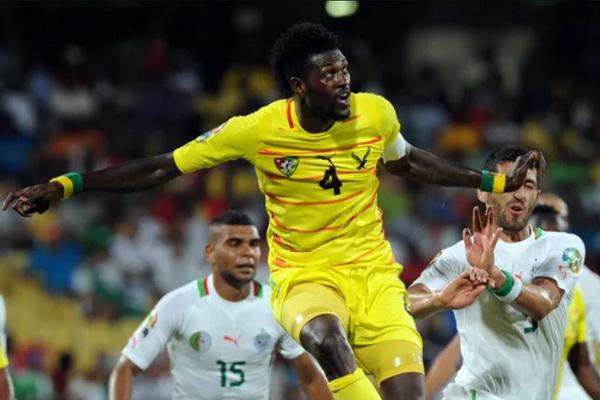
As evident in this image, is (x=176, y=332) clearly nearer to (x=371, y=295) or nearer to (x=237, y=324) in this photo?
(x=237, y=324)

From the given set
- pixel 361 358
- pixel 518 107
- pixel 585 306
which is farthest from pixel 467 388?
Answer: pixel 518 107

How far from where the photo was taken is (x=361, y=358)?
6895mm

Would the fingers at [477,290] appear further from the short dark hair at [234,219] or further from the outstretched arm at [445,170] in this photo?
the short dark hair at [234,219]

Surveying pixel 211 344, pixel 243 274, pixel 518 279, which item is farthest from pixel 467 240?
pixel 211 344

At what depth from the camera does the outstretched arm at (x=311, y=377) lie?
29.4ft

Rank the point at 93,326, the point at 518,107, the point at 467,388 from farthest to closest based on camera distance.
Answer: the point at 518,107, the point at 93,326, the point at 467,388

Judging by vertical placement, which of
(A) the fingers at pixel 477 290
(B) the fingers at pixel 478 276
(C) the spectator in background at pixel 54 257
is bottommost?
(A) the fingers at pixel 477 290

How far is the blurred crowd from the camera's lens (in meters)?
14.6

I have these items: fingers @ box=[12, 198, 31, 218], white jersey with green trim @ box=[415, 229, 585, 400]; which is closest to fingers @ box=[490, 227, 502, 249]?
white jersey with green trim @ box=[415, 229, 585, 400]

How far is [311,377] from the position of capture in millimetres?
9023

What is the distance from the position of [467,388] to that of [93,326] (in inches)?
296

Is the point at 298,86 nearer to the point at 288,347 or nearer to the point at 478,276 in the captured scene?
the point at 478,276

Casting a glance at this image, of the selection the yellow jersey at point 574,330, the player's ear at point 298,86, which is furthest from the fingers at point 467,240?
the yellow jersey at point 574,330

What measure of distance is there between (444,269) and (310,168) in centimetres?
106
